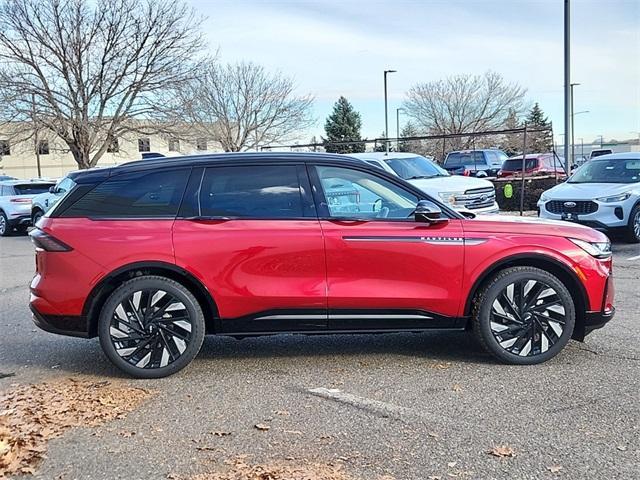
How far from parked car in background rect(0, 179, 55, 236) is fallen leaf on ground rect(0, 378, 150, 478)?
586 inches

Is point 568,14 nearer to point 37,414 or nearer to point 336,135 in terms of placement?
point 37,414

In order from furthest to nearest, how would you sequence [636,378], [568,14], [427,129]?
[427,129] < [568,14] < [636,378]

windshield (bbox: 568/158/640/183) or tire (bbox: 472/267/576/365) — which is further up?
windshield (bbox: 568/158/640/183)

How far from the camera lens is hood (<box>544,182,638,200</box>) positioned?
11500 millimetres

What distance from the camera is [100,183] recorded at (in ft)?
16.5

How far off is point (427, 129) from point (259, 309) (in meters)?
46.4

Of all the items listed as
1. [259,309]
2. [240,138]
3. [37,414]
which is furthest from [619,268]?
[240,138]

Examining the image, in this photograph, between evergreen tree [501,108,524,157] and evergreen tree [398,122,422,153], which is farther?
evergreen tree [501,108,524,157]

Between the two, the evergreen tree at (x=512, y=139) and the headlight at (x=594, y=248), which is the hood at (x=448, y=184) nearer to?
the headlight at (x=594, y=248)

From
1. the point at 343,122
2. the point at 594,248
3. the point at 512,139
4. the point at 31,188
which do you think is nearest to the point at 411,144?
the point at 512,139


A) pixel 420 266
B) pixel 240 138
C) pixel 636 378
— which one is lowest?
pixel 636 378

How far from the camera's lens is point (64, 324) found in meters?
4.88

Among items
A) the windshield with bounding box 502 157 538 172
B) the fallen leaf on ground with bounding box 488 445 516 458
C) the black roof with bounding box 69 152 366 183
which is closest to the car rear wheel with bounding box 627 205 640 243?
the black roof with bounding box 69 152 366 183

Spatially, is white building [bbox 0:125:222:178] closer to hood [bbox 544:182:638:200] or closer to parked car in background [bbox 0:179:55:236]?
parked car in background [bbox 0:179:55:236]
